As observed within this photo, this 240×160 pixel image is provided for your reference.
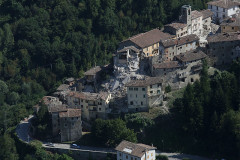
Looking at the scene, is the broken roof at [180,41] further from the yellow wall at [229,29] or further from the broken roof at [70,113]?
the broken roof at [70,113]

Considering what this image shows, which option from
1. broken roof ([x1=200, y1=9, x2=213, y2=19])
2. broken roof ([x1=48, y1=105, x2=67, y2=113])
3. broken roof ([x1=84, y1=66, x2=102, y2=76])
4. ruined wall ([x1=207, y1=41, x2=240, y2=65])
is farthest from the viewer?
broken roof ([x1=200, y1=9, x2=213, y2=19])

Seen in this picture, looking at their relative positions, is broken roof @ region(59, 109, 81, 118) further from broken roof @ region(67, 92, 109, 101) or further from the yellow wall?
the yellow wall

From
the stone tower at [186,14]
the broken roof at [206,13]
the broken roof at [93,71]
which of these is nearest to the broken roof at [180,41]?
the stone tower at [186,14]

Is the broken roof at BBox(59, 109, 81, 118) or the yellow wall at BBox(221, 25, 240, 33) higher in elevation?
the yellow wall at BBox(221, 25, 240, 33)

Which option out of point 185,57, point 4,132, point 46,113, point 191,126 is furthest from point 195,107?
point 4,132

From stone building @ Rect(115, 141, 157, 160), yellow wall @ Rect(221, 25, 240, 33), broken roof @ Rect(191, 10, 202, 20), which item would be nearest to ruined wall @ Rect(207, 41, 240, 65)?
yellow wall @ Rect(221, 25, 240, 33)

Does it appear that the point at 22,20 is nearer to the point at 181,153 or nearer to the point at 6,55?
the point at 6,55

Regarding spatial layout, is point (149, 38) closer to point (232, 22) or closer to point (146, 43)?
point (146, 43)
